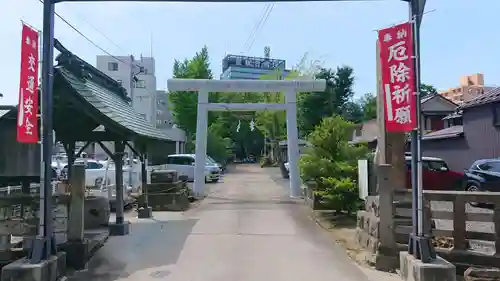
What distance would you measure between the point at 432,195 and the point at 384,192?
30.0 inches

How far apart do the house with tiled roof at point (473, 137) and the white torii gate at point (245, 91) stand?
657 centimetres

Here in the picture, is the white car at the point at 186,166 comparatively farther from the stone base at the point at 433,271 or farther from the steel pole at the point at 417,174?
the stone base at the point at 433,271

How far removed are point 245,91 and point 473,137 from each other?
1044 cm

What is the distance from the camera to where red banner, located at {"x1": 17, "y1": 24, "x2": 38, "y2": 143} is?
646 centimetres

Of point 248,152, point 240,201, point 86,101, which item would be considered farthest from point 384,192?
point 248,152

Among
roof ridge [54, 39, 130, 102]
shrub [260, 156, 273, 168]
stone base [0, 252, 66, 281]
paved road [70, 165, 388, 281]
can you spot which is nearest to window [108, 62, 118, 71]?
shrub [260, 156, 273, 168]

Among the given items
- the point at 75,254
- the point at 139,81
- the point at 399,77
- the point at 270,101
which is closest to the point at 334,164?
the point at 399,77

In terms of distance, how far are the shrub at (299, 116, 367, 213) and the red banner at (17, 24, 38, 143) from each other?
26.3 ft

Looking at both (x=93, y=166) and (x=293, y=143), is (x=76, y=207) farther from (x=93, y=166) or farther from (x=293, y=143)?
(x=93, y=166)

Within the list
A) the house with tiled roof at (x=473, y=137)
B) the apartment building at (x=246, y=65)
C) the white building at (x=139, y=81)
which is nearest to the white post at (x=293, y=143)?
the house with tiled roof at (x=473, y=137)

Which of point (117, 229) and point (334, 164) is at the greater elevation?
point (334, 164)

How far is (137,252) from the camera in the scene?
8.87 m

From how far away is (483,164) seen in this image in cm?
1512

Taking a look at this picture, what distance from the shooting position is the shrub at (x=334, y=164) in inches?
486
